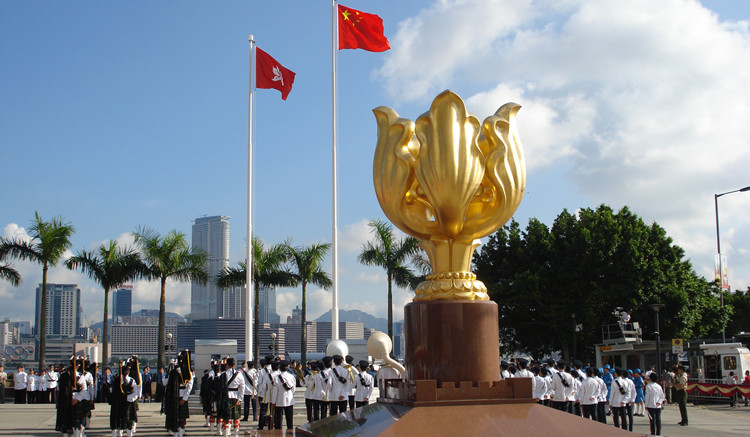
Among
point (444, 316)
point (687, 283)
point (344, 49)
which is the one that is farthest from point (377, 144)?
point (687, 283)

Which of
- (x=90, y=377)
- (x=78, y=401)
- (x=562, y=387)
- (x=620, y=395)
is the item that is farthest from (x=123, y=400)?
(x=620, y=395)

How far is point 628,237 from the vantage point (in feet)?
96.7

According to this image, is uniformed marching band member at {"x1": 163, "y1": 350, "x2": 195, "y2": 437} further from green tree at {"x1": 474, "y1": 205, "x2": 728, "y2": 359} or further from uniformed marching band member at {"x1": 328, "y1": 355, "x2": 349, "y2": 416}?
green tree at {"x1": 474, "y1": 205, "x2": 728, "y2": 359}

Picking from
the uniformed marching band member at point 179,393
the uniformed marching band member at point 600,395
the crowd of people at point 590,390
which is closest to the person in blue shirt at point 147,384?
the uniformed marching band member at point 179,393

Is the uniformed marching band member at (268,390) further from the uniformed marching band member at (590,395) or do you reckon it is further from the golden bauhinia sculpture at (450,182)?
the golden bauhinia sculpture at (450,182)

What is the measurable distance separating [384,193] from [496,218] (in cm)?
127

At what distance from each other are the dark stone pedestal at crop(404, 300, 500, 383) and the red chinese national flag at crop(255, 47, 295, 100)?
642 inches

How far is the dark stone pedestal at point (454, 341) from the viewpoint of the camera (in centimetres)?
708

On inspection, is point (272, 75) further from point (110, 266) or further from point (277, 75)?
point (110, 266)

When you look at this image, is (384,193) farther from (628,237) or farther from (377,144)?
(628,237)

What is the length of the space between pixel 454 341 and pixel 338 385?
807 centimetres

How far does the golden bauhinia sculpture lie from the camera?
7.38 m

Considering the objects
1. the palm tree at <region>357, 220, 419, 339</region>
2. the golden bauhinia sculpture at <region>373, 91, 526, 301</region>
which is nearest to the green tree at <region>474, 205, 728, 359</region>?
the palm tree at <region>357, 220, 419, 339</region>

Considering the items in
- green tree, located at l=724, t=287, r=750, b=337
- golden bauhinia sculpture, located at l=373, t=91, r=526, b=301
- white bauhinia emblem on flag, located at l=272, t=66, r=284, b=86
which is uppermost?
white bauhinia emblem on flag, located at l=272, t=66, r=284, b=86
